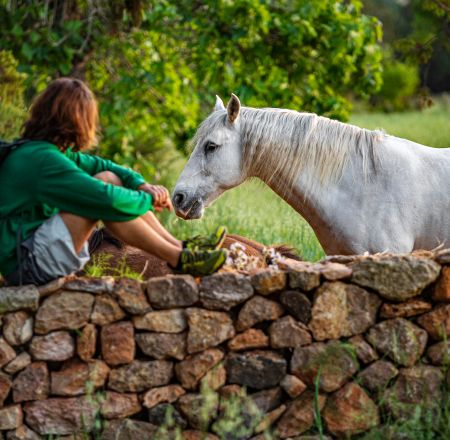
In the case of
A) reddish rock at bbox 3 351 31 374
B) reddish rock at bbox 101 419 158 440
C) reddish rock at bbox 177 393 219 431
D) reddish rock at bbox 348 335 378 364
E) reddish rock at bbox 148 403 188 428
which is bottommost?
reddish rock at bbox 101 419 158 440

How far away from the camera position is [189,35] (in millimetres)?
9555

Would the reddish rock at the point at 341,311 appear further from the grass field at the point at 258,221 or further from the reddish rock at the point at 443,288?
the grass field at the point at 258,221

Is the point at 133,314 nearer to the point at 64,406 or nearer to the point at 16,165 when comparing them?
the point at 64,406

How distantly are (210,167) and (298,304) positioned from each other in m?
1.45

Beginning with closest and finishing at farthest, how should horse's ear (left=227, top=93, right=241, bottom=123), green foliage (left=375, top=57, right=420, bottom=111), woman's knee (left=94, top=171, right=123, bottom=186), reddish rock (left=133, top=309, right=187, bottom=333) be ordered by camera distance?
reddish rock (left=133, top=309, right=187, bottom=333), woman's knee (left=94, top=171, right=123, bottom=186), horse's ear (left=227, top=93, right=241, bottom=123), green foliage (left=375, top=57, right=420, bottom=111)

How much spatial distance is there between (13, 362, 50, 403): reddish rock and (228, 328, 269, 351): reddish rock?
0.97 m

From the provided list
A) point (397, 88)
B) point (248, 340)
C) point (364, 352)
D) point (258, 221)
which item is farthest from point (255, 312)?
point (397, 88)

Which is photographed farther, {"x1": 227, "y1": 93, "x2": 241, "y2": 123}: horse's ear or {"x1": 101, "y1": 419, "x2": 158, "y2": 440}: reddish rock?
{"x1": 227, "y1": 93, "x2": 241, "y2": 123}: horse's ear

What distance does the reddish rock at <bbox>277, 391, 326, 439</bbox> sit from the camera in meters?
3.59

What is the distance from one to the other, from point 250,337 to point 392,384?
772 millimetres

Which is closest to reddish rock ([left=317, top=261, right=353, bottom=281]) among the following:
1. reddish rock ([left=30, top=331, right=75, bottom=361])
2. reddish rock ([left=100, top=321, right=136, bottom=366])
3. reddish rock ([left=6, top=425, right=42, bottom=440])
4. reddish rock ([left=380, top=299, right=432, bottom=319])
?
reddish rock ([left=380, top=299, right=432, bottom=319])

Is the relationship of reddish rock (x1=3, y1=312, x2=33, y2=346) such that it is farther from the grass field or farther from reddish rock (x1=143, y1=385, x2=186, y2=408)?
the grass field

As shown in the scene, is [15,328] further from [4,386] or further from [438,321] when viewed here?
[438,321]

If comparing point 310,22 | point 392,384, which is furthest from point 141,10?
point 392,384
